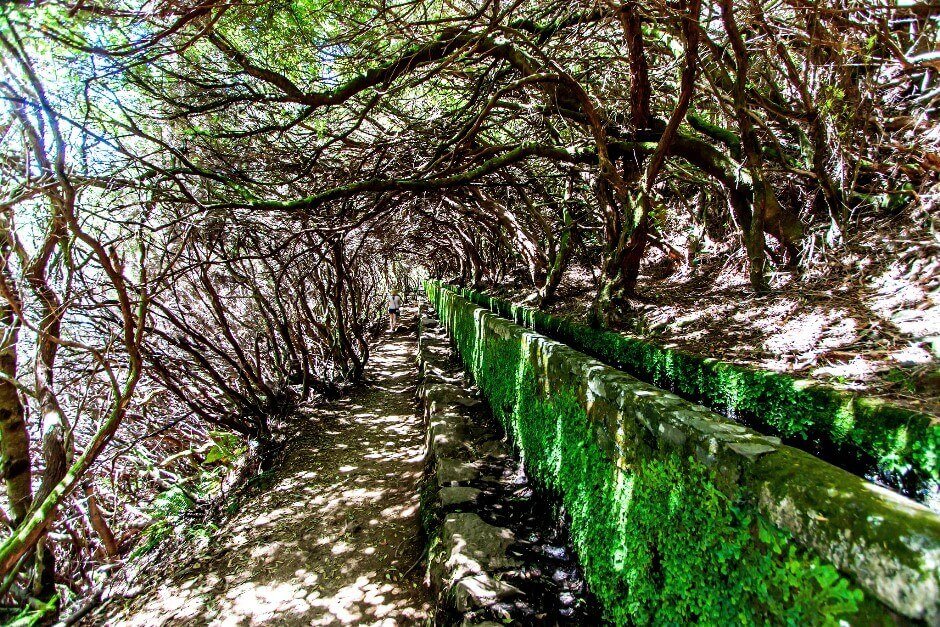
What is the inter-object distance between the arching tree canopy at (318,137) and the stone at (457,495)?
8.61ft

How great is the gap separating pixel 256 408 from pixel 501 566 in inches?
230

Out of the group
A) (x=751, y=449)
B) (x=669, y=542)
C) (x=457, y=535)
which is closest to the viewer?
(x=751, y=449)

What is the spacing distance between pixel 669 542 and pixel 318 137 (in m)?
5.84

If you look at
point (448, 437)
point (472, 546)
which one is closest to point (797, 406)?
point (472, 546)

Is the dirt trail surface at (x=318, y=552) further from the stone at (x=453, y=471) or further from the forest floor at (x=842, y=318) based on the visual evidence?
the forest floor at (x=842, y=318)

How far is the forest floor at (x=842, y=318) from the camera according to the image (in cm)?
236

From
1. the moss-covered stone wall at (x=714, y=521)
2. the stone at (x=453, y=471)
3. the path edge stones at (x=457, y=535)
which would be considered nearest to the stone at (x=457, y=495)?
the path edge stones at (x=457, y=535)

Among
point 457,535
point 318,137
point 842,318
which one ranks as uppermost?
point 318,137

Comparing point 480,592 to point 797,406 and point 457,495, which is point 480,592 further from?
point 797,406

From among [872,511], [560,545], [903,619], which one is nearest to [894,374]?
[872,511]

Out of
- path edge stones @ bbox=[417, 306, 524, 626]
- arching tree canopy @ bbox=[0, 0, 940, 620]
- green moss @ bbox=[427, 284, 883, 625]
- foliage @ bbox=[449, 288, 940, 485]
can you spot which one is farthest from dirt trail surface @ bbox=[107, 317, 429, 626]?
foliage @ bbox=[449, 288, 940, 485]

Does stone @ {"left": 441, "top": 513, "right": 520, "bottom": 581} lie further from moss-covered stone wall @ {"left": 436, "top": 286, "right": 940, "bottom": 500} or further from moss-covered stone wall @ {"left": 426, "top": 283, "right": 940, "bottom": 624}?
moss-covered stone wall @ {"left": 436, "top": 286, "right": 940, "bottom": 500}

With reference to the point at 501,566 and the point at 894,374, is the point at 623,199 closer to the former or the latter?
the point at 894,374

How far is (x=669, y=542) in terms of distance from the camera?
207cm
